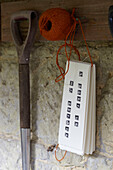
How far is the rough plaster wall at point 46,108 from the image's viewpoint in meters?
1.07

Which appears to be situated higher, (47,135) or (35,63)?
(35,63)

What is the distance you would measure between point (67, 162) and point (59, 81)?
39 centimetres

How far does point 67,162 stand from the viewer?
118cm

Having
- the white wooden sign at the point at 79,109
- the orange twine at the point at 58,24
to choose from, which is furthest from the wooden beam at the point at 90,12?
the white wooden sign at the point at 79,109

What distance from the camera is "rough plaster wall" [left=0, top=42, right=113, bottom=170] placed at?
1.07 metres

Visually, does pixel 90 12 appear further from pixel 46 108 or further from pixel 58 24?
pixel 46 108

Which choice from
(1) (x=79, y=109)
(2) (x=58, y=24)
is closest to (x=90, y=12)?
(2) (x=58, y=24)

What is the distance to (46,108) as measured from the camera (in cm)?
121

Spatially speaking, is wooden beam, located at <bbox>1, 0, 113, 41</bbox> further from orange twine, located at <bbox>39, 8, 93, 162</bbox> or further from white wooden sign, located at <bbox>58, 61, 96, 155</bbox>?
white wooden sign, located at <bbox>58, 61, 96, 155</bbox>

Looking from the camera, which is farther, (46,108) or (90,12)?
(46,108)

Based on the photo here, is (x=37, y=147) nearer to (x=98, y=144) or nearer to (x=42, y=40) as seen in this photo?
(x=98, y=144)

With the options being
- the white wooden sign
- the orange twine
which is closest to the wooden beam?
the orange twine

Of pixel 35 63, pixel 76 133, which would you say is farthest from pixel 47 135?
pixel 35 63

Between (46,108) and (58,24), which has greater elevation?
(58,24)
